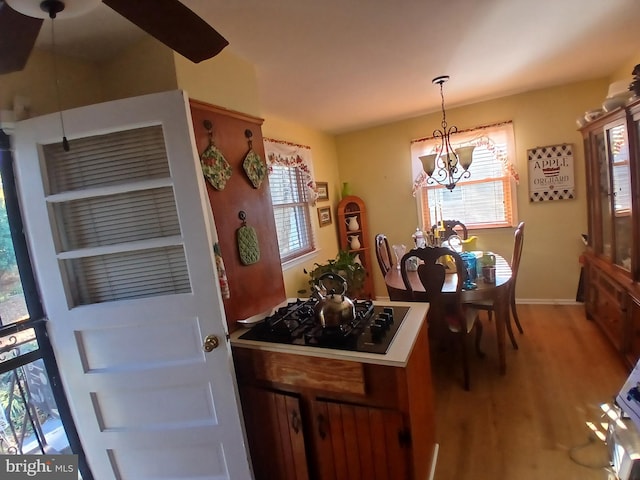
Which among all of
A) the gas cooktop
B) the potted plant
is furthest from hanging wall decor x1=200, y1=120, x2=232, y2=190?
the potted plant

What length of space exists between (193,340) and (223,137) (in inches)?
40.0

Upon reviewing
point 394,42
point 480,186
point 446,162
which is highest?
point 394,42

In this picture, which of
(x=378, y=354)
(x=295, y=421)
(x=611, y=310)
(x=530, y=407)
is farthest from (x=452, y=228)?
(x=295, y=421)

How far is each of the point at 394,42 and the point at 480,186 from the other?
2409 mm

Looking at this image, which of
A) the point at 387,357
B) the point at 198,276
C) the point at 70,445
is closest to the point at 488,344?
the point at 387,357

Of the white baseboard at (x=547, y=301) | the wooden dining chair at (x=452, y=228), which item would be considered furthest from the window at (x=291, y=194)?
the wooden dining chair at (x=452, y=228)

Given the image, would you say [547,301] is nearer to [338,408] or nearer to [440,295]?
[440,295]

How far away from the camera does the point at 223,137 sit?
5.77 feet

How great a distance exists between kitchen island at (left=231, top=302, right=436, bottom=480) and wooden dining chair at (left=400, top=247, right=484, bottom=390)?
0.54 meters

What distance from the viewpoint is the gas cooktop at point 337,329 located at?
1431 mm

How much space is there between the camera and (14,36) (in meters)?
0.95

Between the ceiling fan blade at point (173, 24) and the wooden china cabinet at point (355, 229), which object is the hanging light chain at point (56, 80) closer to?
the ceiling fan blade at point (173, 24)

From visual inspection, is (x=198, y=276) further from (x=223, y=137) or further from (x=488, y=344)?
(x=488, y=344)

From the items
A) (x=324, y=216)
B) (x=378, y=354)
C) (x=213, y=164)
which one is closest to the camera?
(x=378, y=354)
